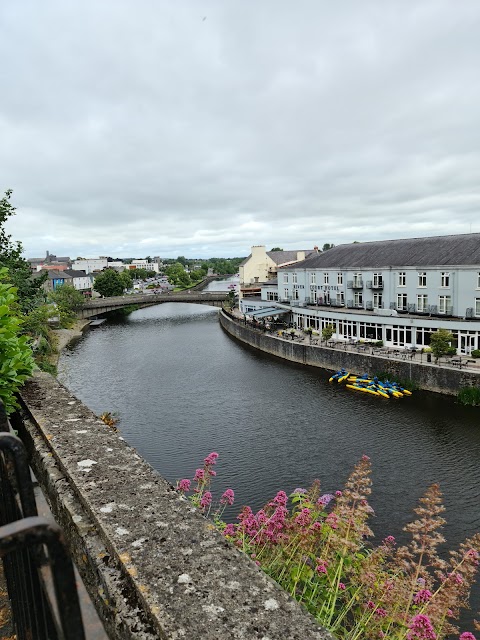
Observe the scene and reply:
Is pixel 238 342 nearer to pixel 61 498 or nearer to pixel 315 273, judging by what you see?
pixel 315 273

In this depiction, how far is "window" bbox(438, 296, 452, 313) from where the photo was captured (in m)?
35.0

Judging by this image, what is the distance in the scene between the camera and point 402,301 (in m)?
39.2

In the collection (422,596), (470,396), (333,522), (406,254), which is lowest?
(470,396)

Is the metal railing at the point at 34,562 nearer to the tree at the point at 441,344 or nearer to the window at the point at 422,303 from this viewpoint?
the tree at the point at 441,344

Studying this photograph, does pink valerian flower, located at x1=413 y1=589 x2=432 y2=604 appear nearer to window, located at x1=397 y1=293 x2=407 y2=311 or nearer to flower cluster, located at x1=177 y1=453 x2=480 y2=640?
flower cluster, located at x1=177 y1=453 x2=480 y2=640

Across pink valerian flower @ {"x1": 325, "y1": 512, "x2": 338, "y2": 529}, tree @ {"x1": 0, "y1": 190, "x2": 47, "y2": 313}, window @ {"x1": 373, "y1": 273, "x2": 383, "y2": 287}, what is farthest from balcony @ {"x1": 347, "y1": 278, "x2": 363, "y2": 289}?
pink valerian flower @ {"x1": 325, "y1": 512, "x2": 338, "y2": 529}

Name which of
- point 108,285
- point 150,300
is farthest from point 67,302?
point 108,285

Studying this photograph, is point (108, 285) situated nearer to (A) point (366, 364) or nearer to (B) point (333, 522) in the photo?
(A) point (366, 364)

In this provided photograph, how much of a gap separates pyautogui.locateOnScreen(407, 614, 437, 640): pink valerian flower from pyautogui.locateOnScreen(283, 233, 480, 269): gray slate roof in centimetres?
3359

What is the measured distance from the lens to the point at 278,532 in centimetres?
593

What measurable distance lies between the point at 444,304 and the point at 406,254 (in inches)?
286

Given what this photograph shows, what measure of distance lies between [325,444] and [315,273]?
30.3 m

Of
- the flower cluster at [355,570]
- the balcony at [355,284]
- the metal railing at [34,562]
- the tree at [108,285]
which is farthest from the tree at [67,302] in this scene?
the metal railing at [34,562]

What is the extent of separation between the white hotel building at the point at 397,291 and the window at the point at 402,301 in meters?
0.05
